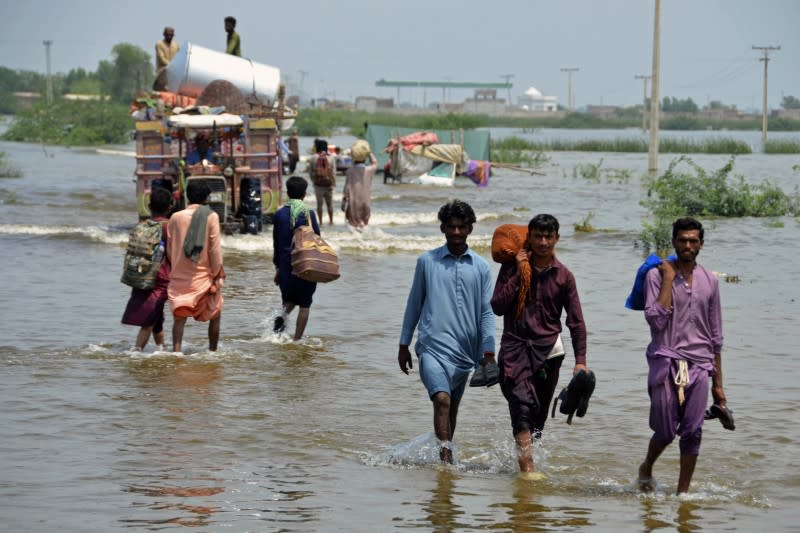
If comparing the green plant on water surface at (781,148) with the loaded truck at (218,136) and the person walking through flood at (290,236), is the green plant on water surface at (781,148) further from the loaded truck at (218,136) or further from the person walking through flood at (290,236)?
the person walking through flood at (290,236)

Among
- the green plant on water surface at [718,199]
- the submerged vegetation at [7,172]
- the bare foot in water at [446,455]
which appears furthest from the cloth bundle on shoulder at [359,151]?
the submerged vegetation at [7,172]

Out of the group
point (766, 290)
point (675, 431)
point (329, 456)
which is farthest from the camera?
point (766, 290)

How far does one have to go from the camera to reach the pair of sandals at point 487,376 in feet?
21.2

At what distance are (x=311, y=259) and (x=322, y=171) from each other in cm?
1067

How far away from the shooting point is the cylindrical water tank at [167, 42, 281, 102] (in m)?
19.5

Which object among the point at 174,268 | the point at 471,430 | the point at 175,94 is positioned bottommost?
the point at 471,430

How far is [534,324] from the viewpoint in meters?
6.41

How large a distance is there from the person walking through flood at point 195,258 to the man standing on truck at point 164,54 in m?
10.9

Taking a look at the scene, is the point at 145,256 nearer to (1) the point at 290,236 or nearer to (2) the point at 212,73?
(1) the point at 290,236

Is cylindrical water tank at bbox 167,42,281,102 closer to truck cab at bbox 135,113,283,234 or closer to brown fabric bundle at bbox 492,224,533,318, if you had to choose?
truck cab at bbox 135,113,283,234

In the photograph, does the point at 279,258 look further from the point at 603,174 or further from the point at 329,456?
the point at 603,174

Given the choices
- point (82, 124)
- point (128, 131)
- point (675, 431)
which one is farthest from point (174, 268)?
point (128, 131)

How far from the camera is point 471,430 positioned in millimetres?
8133

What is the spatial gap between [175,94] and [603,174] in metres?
27.3
